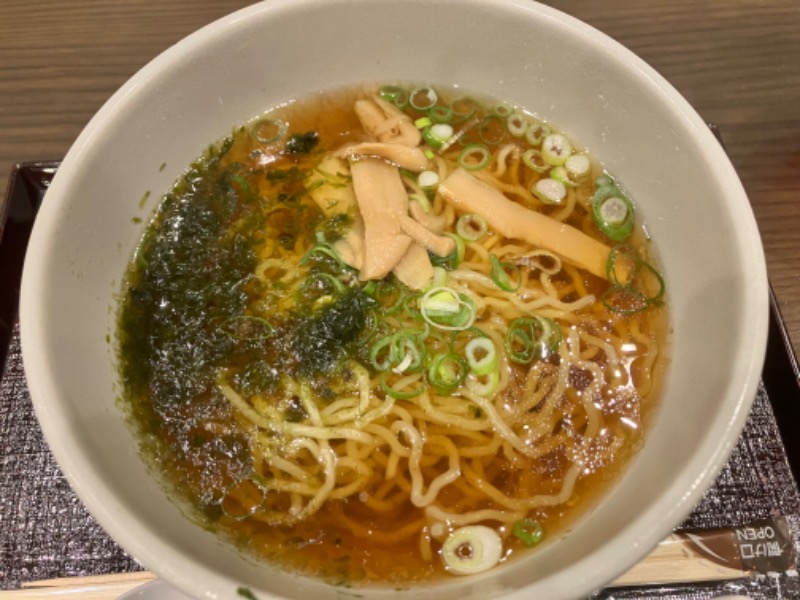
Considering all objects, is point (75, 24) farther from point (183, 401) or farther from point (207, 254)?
point (183, 401)

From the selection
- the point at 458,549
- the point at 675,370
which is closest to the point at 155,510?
the point at 458,549

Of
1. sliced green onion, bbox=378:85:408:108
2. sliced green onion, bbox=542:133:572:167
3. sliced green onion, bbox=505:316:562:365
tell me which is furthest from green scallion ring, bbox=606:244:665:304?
sliced green onion, bbox=378:85:408:108

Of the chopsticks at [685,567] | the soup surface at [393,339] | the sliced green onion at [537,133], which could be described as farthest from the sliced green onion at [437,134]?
the chopsticks at [685,567]

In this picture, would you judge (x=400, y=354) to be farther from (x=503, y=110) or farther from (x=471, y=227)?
(x=503, y=110)

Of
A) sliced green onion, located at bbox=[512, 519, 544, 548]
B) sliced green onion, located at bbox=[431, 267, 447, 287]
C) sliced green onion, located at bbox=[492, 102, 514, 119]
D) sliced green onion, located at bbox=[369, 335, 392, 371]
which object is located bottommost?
sliced green onion, located at bbox=[512, 519, 544, 548]

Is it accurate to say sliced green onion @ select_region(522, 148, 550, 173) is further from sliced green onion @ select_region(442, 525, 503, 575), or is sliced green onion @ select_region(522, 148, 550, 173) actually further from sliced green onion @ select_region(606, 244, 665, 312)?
sliced green onion @ select_region(442, 525, 503, 575)

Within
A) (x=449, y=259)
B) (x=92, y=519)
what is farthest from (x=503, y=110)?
(x=92, y=519)

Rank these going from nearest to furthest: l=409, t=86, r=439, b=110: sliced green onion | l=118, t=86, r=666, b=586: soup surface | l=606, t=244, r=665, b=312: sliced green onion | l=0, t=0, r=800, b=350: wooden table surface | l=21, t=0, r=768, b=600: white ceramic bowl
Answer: l=21, t=0, r=768, b=600: white ceramic bowl, l=118, t=86, r=666, b=586: soup surface, l=606, t=244, r=665, b=312: sliced green onion, l=409, t=86, r=439, b=110: sliced green onion, l=0, t=0, r=800, b=350: wooden table surface
